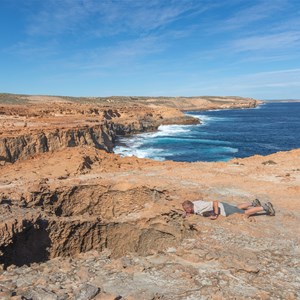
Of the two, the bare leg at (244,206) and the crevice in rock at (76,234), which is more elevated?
the bare leg at (244,206)

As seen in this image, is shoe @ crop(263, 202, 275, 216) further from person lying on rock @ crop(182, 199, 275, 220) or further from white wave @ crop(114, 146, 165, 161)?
white wave @ crop(114, 146, 165, 161)

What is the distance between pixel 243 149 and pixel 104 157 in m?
30.4

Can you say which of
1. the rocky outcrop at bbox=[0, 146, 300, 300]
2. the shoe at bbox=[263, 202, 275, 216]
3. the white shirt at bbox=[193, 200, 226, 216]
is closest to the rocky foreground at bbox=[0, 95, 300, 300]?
the rocky outcrop at bbox=[0, 146, 300, 300]

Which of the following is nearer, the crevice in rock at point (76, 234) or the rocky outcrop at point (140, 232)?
the rocky outcrop at point (140, 232)

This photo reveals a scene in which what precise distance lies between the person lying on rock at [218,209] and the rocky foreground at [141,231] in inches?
9.6

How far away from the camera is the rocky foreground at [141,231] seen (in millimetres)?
7648

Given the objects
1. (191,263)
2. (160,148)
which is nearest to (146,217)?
(191,263)

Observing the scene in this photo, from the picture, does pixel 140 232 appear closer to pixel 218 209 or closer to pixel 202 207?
pixel 202 207

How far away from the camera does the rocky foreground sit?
7.65 meters

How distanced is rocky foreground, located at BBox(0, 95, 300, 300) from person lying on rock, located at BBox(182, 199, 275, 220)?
24 centimetres

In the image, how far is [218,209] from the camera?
1123 cm

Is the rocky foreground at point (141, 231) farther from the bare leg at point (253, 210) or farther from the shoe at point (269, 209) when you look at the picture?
the bare leg at point (253, 210)

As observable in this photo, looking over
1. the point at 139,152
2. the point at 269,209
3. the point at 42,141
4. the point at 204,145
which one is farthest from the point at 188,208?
the point at 204,145

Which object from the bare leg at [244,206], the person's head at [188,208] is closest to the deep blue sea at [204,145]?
the bare leg at [244,206]
